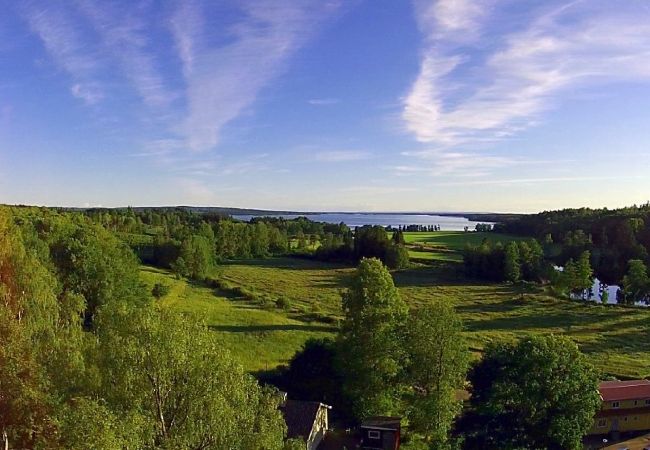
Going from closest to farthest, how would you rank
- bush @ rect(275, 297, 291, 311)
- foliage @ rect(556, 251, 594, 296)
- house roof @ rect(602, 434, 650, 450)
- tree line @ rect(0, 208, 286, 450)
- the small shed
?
tree line @ rect(0, 208, 286, 450), the small shed, house roof @ rect(602, 434, 650, 450), bush @ rect(275, 297, 291, 311), foliage @ rect(556, 251, 594, 296)

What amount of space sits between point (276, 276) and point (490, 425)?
67.3 metres

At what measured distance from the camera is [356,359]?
97.2 ft

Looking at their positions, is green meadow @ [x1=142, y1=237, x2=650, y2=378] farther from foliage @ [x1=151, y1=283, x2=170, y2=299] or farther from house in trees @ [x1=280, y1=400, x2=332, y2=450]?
house in trees @ [x1=280, y1=400, x2=332, y2=450]

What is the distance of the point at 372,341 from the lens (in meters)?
29.7

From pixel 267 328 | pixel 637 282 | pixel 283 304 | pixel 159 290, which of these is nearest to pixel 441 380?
pixel 267 328

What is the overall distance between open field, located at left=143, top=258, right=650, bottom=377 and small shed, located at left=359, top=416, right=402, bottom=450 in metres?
12.1

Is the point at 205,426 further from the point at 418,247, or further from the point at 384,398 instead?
the point at 418,247

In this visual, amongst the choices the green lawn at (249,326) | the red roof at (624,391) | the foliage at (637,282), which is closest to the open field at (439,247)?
the foliage at (637,282)

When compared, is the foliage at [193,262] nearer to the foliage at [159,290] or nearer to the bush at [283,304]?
the foliage at [159,290]

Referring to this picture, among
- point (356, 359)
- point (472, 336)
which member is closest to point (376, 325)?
point (356, 359)

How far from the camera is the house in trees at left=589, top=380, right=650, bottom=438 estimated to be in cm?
3119

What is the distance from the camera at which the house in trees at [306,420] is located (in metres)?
26.2

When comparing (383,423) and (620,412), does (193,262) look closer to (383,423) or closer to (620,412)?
(383,423)

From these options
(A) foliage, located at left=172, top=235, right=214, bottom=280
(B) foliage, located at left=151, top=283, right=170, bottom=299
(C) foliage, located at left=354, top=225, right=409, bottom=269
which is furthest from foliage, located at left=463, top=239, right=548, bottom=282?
(B) foliage, located at left=151, top=283, right=170, bottom=299
